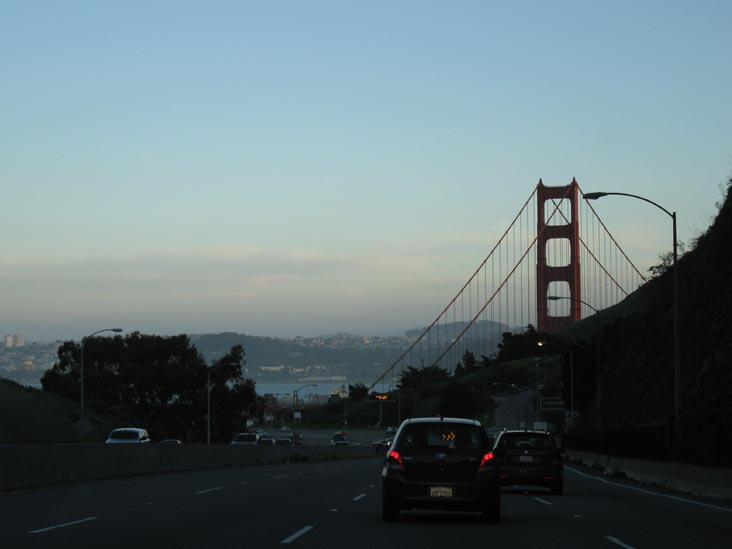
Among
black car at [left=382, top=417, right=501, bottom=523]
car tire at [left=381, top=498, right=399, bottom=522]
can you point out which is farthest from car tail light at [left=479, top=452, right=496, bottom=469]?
car tire at [left=381, top=498, right=399, bottom=522]

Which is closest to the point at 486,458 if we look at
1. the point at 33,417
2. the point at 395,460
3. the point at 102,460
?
the point at 395,460

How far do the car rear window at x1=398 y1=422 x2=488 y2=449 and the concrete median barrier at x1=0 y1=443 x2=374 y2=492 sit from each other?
13.2m

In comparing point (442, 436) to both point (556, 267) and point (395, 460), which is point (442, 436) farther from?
point (556, 267)

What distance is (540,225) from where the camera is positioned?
15250 cm

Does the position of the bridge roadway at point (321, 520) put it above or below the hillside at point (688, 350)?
below

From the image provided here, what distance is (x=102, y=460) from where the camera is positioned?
34656 millimetres

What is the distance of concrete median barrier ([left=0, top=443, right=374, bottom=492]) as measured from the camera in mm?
28406

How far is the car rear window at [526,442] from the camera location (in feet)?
94.1

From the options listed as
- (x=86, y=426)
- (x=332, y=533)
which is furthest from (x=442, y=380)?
(x=332, y=533)

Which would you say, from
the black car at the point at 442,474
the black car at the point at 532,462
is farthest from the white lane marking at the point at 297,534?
the black car at the point at 532,462

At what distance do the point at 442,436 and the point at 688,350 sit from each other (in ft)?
131

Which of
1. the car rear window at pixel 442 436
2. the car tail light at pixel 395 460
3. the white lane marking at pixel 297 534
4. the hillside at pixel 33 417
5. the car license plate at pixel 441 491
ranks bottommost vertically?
the hillside at pixel 33 417

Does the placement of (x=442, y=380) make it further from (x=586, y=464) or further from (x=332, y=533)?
(x=332, y=533)

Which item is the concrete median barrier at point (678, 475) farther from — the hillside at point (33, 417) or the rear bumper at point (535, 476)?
the hillside at point (33, 417)
